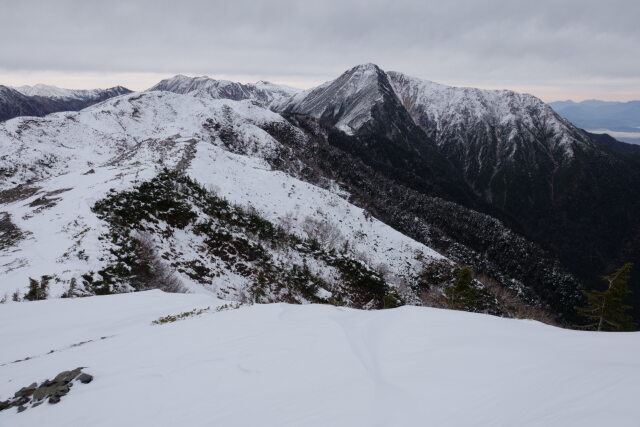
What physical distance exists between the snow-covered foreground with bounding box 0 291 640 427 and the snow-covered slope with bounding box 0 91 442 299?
576 inches

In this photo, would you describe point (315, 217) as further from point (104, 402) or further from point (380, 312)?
point (104, 402)

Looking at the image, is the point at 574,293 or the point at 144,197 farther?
the point at 574,293

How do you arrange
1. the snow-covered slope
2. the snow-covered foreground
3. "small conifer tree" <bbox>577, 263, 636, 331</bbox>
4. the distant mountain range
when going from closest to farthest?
the snow-covered foreground → the snow-covered slope → "small conifer tree" <bbox>577, 263, 636, 331</bbox> → the distant mountain range

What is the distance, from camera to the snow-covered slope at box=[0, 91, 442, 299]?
2260 cm

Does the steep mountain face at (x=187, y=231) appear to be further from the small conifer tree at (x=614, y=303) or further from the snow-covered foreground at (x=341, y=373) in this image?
the small conifer tree at (x=614, y=303)

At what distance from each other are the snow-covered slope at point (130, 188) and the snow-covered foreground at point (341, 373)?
14.6 meters

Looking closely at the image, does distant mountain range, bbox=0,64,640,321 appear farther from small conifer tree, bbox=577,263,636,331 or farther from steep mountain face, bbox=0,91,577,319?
small conifer tree, bbox=577,263,636,331

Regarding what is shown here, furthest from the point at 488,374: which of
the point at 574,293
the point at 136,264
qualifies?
the point at 574,293

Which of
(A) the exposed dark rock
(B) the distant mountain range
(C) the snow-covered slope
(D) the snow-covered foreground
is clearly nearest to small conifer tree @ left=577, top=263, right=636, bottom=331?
(B) the distant mountain range

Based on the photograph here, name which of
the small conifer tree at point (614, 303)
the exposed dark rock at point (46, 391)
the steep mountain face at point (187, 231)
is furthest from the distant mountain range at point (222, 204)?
the small conifer tree at point (614, 303)

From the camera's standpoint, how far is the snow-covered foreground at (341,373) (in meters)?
4.76

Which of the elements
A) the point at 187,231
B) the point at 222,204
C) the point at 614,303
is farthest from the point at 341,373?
the point at 222,204

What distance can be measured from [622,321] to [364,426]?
31623 mm

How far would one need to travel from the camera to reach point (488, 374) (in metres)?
5.68
